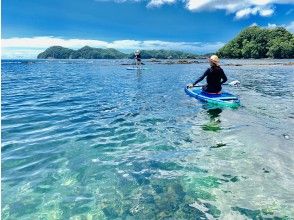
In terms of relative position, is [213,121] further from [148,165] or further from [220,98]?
[148,165]

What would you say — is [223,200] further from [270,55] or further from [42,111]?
[270,55]

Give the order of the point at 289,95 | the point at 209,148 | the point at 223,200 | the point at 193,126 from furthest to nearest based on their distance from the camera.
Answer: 1. the point at 289,95
2. the point at 193,126
3. the point at 209,148
4. the point at 223,200

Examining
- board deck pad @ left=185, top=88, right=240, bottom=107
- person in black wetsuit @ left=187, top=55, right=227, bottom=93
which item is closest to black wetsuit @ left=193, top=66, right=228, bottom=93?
person in black wetsuit @ left=187, top=55, right=227, bottom=93

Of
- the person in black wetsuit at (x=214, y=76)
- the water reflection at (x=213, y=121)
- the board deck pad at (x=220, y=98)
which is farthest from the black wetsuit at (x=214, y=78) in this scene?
the water reflection at (x=213, y=121)

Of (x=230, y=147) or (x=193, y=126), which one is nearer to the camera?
(x=230, y=147)

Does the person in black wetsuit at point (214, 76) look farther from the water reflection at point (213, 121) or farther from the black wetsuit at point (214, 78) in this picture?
the water reflection at point (213, 121)

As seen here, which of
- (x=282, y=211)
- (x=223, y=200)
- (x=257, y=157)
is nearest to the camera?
(x=282, y=211)

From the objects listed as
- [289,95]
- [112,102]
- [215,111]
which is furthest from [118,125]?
[289,95]

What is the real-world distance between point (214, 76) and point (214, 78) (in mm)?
286

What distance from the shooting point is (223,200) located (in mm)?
7270

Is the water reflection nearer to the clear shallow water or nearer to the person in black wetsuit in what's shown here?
the clear shallow water

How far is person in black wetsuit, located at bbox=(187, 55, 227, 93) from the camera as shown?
1855cm

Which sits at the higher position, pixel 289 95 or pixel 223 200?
pixel 223 200

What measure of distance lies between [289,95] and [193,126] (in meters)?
14.6
